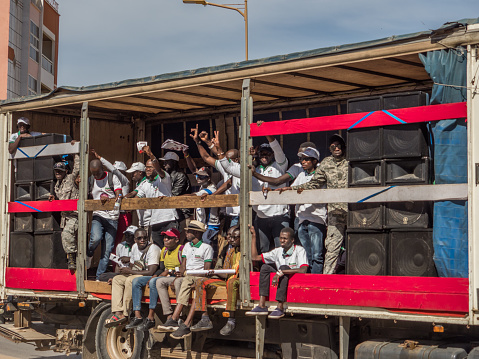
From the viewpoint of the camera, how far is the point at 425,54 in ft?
26.1

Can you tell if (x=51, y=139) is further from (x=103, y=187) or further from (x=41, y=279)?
(x=41, y=279)

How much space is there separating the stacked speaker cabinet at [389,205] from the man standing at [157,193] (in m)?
3.69

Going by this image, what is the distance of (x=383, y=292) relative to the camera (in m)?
7.90

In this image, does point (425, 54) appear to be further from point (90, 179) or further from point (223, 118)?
point (90, 179)

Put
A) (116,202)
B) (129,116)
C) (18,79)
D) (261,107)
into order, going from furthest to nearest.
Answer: (18,79)
(129,116)
(261,107)
(116,202)

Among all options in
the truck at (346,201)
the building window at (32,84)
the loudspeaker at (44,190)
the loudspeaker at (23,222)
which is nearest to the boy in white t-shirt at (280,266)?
the truck at (346,201)

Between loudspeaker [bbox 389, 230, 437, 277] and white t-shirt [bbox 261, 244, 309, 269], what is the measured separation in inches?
49.5

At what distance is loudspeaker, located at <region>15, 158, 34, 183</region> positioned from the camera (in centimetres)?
1145

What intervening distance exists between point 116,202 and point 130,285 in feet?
3.76

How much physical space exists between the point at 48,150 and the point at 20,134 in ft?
2.35

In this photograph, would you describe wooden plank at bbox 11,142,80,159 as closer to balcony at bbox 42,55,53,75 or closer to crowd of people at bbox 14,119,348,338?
crowd of people at bbox 14,119,348,338

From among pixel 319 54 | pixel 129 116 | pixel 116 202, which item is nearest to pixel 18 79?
pixel 129 116

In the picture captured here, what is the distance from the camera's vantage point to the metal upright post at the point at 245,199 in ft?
29.7

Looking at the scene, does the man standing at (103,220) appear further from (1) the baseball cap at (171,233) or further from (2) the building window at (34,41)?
(2) the building window at (34,41)
